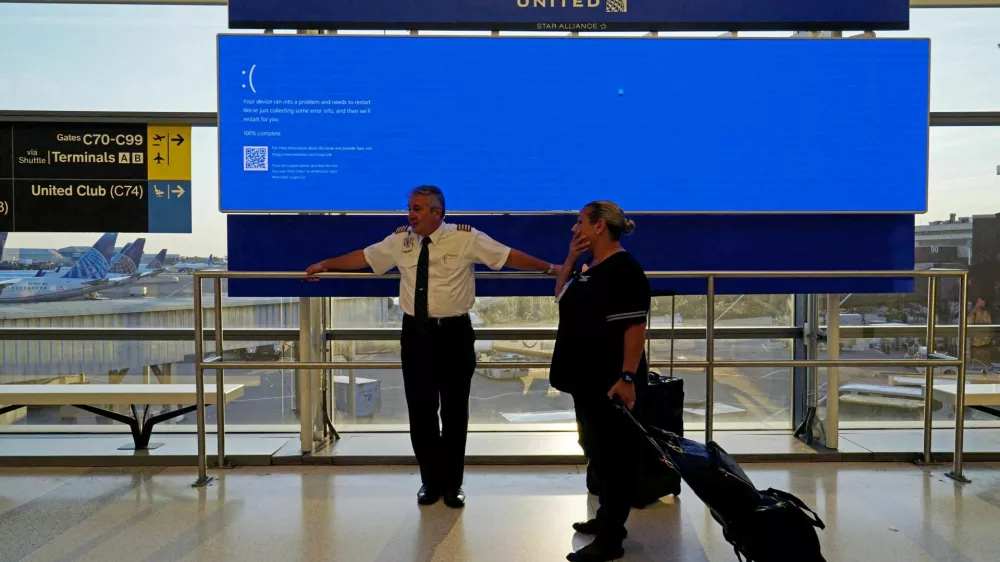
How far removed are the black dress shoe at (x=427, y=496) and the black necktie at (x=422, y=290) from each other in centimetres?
79

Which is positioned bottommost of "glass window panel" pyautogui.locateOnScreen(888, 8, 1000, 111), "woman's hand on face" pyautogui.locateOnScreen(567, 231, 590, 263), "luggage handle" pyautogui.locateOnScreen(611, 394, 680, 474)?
"luggage handle" pyautogui.locateOnScreen(611, 394, 680, 474)

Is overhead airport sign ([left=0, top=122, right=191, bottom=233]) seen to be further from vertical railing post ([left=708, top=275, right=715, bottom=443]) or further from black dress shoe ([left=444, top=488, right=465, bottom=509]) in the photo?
vertical railing post ([left=708, top=275, right=715, bottom=443])

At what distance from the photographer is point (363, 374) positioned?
16.5 ft

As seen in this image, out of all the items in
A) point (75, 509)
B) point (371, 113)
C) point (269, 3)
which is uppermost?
point (269, 3)

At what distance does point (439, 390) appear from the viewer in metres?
3.55

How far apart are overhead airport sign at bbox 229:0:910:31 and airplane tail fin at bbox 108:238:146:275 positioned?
1.71 meters

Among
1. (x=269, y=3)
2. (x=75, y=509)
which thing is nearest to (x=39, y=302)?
(x=75, y=509)

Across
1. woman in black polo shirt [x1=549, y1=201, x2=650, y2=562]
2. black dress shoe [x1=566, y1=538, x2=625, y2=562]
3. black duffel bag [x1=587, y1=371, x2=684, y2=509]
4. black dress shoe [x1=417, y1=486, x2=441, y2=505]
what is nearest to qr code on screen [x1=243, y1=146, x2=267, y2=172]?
black dress shoe [x1=417, y1=486, x2=441, y2=505]

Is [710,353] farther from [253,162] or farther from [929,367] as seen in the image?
[253,162]

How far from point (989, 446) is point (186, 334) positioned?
5052 millimetres

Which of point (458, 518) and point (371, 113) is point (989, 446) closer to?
point (458, 518)

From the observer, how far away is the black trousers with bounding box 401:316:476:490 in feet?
11.4

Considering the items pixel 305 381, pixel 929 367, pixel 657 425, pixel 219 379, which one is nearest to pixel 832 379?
pixel 929 367

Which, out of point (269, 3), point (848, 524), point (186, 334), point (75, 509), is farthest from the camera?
point (186, 334)
